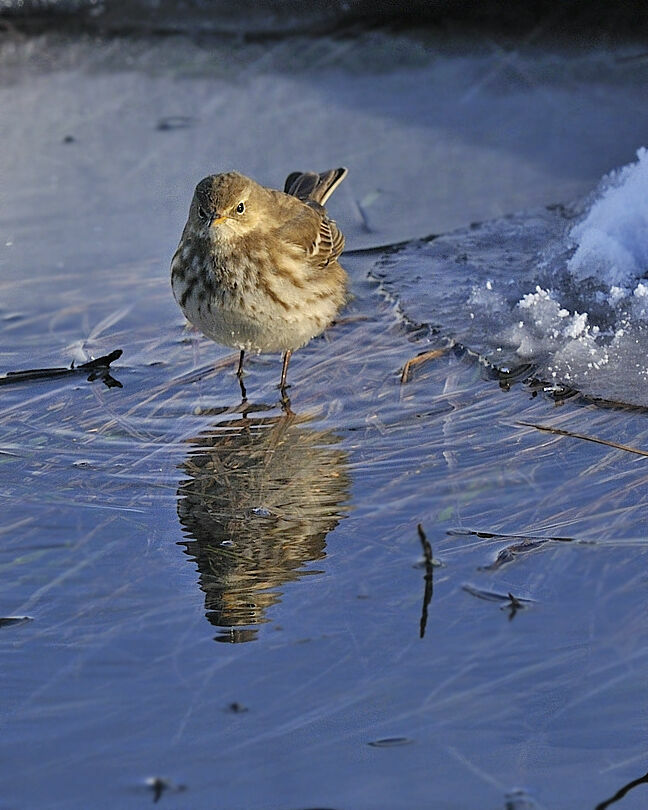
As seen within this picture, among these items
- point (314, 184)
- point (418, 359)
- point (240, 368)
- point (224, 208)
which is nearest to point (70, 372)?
point (240, 368)

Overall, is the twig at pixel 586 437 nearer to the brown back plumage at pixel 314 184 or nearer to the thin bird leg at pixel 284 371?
the thin bird leg at pixel 284 371

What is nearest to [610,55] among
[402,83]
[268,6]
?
[402,83]

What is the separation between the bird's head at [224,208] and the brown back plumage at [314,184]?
102 centimetres

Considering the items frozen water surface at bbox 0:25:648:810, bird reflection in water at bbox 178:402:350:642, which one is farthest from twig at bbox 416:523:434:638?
bird reflection in water at bbox 178:402:350:642

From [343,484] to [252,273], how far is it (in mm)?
1659

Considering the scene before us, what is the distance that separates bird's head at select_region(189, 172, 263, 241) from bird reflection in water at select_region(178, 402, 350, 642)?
0.97 meters

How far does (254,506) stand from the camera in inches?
169

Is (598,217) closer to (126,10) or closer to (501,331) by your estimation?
(501,331)

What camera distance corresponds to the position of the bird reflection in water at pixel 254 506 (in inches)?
146

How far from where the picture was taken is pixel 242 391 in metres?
5.51

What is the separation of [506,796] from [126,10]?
8.50 m

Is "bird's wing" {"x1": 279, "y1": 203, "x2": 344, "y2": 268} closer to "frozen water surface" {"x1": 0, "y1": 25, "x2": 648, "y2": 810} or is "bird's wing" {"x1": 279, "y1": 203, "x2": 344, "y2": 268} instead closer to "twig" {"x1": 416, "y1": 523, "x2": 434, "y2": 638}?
"frozen water surface" {"x1": 0, "y1": 25, "x2": 648, "y2": 810}

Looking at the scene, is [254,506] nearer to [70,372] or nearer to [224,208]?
[70,372]

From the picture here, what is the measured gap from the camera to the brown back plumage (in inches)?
277
